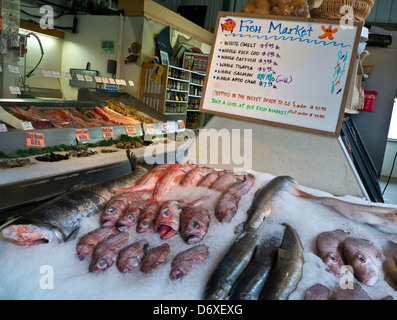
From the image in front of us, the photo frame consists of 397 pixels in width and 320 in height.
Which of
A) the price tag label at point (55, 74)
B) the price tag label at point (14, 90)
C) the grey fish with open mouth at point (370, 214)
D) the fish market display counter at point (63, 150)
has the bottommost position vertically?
the fish market display counter at point (63, 150)

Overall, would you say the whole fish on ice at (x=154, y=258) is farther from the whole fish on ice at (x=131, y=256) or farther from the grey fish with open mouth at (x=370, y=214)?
the grey fish with open mouth at (x=370, y=214)

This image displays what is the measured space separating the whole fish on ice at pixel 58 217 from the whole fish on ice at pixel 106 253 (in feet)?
0.70

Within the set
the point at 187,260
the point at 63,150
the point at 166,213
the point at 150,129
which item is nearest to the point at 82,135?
the point at 63,150

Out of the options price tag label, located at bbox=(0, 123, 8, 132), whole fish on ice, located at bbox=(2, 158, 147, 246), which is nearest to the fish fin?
whole fish on ice, located at bbox=(2, 158, 147, 246)

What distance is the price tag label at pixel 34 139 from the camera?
3.71 m

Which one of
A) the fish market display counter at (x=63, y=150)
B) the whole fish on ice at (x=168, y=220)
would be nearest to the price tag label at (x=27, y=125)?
the fish market display counter at (x=63, y=150)

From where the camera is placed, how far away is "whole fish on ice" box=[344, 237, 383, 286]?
56.6 inches

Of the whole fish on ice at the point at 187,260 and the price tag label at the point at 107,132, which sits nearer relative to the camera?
the whole fish on ice at the point at 187,260

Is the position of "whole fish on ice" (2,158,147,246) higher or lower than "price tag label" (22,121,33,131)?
lower

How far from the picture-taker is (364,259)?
147 centimetres

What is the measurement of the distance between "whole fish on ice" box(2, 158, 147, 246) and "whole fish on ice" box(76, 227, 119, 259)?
0.09 metres

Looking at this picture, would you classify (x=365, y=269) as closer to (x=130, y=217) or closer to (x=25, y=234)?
(x=130, y=217)

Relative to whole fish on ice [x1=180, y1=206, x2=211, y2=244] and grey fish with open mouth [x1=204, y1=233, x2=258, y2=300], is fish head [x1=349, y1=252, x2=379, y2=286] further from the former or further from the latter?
whole fish on ice [x1=180, y1=206, x2=211, y2=244]

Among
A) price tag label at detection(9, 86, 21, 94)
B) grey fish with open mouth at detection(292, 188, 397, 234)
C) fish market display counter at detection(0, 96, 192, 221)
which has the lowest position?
fish market display counter at detection(0, 96, 192, 221)
